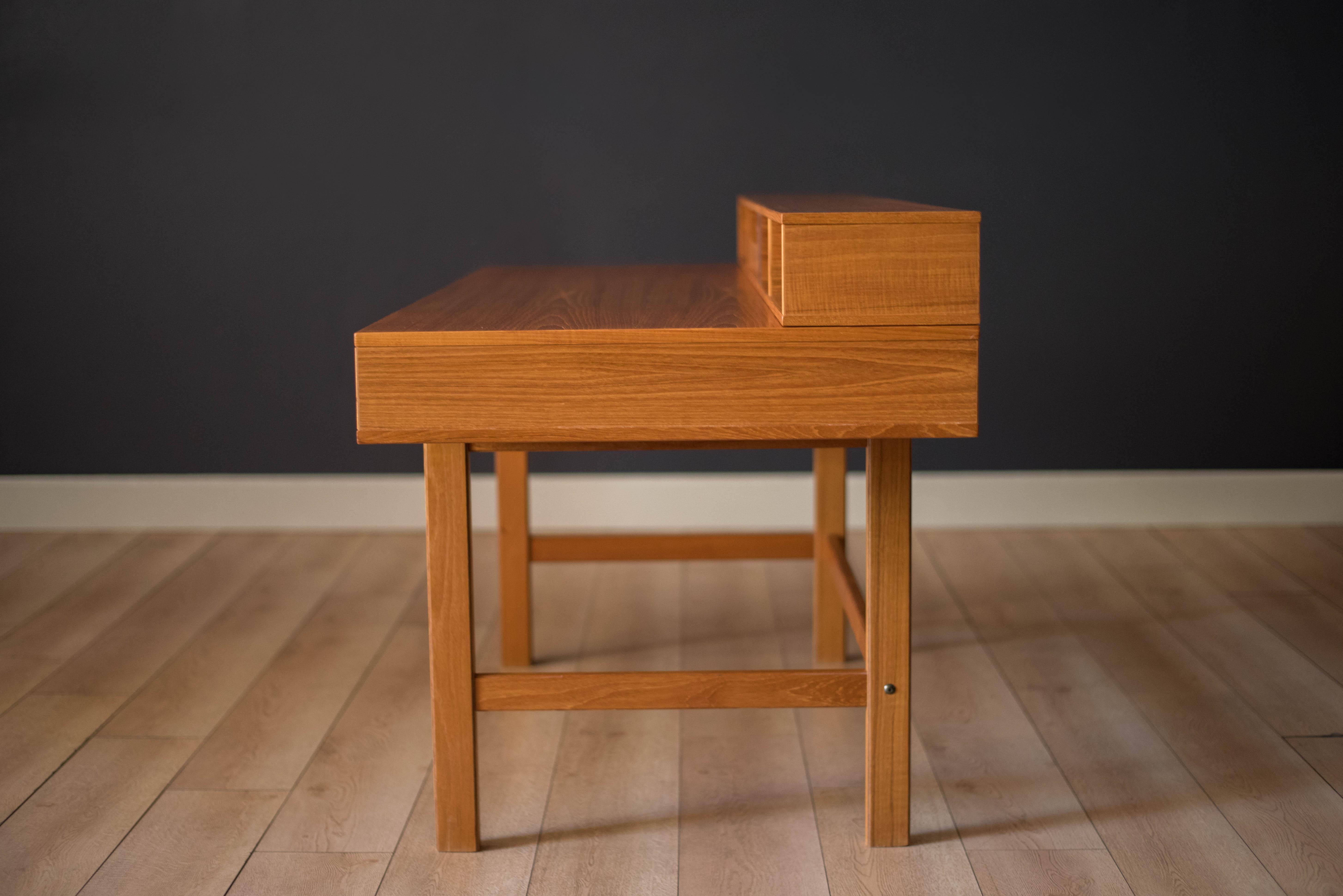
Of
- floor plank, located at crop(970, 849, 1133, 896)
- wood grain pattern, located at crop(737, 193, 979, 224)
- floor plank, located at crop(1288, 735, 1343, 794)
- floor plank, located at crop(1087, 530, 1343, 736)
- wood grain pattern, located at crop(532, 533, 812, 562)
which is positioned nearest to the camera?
wood grain pattern, located at crop(737, 193, 979, 224)

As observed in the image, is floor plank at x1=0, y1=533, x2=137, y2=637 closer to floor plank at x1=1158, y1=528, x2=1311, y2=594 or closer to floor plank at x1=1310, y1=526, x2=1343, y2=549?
floor plank at x1=1158, y1=528, x2=1311, y2=594

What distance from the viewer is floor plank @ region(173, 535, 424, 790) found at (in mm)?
1866

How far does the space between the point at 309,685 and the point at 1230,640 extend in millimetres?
1708

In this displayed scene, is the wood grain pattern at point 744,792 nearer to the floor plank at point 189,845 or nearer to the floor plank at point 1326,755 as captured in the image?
the floor plank at point 189,845

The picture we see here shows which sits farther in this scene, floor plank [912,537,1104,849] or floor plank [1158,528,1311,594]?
floor plank [1158,528,1311,594]

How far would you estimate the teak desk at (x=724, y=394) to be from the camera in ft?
4.45

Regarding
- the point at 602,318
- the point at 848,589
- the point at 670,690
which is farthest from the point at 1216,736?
the point at 602,318

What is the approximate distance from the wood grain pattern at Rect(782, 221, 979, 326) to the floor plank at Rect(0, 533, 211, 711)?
1.58 metres

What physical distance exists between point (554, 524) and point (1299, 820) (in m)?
1.98

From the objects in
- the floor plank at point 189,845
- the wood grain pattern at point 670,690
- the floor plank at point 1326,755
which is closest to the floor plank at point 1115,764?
the floor plank at point 1326,755

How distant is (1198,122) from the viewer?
304 centimetres

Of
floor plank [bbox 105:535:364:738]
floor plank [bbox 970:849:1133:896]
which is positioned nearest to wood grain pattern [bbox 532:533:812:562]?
floor plank [bbox 105:535:364:738]

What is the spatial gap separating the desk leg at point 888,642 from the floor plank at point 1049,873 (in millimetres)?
118

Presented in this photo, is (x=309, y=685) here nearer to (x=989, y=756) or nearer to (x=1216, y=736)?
(x=989, y=756)
